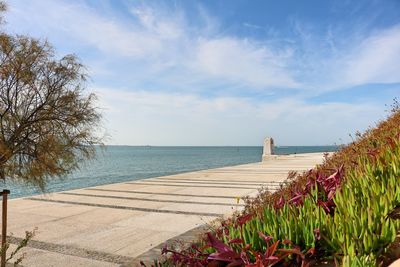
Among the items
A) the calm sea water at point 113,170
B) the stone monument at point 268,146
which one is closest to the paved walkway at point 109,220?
the calm sea water at point 113,170

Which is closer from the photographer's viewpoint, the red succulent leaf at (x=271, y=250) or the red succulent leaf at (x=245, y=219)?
the red succulent leaf at (x=271, y=250)

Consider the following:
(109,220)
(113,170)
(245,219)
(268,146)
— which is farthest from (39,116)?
(113,170)

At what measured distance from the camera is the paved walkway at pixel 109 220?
17.1 ft

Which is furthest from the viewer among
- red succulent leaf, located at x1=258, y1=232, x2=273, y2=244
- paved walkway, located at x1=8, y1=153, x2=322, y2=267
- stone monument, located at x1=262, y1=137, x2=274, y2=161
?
stone monument, located at x1=262, y1=137, x2=274, y2=161

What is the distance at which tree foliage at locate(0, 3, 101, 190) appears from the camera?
11.0 feet

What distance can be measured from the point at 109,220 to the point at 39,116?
14.9 feet

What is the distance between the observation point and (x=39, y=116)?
3504 millimetres

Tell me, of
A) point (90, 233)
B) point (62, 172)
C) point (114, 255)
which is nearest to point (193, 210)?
point (90, 233)

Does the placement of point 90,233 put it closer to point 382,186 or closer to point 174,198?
point 174,198

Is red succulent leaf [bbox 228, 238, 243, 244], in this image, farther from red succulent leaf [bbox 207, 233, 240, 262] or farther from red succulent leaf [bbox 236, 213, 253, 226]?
red succulent leaf [bbox 236, 213, 253, 226]

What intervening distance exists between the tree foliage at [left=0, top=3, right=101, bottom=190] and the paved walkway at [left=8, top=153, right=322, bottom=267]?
1.37 meters

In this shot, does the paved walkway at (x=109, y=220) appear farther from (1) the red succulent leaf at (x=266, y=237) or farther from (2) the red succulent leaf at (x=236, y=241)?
(1) the red succulent leaf at (x=266, y=237)

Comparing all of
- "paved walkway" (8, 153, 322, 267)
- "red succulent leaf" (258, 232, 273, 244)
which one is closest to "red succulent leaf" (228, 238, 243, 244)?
"red succulent leaf" (258, 232, 273, 244)

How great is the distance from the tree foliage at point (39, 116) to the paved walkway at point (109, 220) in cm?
137
